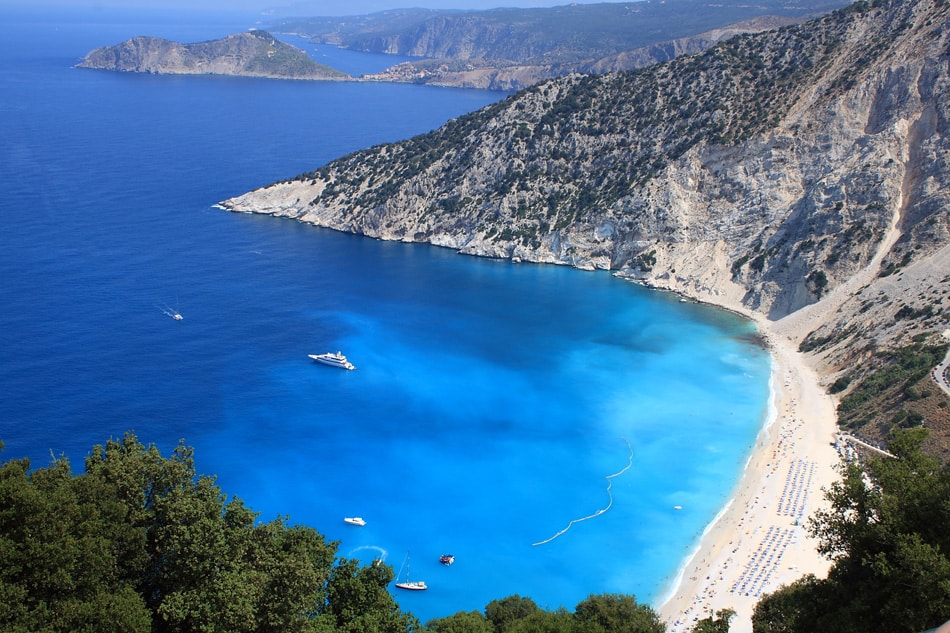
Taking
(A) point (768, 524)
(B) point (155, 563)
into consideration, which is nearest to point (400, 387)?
(A) point (768, 524)

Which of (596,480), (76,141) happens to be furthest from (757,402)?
(76,141)

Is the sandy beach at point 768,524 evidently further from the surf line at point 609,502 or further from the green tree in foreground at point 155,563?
the green tree in foreground at point 155,563

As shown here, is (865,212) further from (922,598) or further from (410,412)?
(922,598)

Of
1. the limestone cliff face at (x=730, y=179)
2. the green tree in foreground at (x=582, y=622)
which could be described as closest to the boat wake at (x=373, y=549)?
the green tree in foreground at (x=582, y=622)

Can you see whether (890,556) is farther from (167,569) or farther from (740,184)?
(740,184)

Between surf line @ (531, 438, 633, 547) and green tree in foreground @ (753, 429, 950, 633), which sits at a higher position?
green tree in foreground @ (753, 429, 950, 633)

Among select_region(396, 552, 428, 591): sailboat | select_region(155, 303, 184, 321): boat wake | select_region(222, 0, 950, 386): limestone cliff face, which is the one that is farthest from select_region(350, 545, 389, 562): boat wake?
select_region(222, 0, 950, 386): limestone cliff face

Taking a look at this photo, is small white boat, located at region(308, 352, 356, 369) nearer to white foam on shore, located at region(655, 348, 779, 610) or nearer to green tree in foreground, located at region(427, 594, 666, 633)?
white foam on shore, located at region(655, 348, 779, 610)
